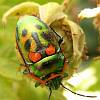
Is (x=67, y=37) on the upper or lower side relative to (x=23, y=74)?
upper

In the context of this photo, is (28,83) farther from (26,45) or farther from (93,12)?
(93,12)

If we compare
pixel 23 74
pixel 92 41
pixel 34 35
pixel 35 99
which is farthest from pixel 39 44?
pixel 92 41

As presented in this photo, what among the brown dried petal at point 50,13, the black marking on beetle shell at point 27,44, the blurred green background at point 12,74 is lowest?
the blurred green background at point 12,74

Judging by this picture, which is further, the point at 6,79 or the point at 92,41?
the point at 92,41

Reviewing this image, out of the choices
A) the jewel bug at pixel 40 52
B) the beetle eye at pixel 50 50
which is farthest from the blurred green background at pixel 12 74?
the beetle eye at pixel 50 50

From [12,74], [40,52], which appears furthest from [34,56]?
[12,74]

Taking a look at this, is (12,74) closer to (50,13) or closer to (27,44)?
(27,44)

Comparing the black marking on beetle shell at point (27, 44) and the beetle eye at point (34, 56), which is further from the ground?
the black marking on beetle shell at point (27, 44)

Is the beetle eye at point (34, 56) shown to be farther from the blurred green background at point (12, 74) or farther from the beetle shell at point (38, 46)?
the blurred green background at point (12, 74)

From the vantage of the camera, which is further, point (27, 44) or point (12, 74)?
point (12, 74)

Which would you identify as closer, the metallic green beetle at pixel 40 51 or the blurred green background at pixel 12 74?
the metallic green beetle at pixel 40 51

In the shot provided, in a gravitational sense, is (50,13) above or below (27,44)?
above
